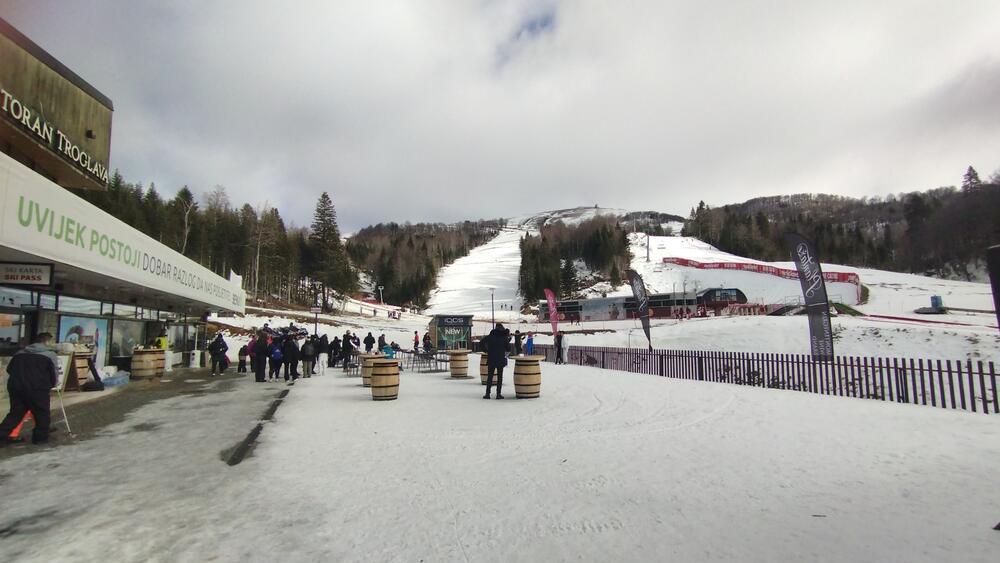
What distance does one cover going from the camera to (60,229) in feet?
28.8

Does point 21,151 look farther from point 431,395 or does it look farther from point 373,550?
point 373,550

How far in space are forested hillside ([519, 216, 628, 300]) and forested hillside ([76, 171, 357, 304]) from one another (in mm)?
37435

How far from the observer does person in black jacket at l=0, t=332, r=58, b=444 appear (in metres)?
6.48

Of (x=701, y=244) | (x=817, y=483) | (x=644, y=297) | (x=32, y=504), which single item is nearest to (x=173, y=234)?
(x=644, y=297)

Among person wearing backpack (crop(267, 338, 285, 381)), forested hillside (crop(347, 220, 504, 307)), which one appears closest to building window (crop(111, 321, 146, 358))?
person wearing backpack (crop(267, 338, 285, 381))

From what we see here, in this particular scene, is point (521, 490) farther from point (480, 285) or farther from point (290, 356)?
point (480, 285)

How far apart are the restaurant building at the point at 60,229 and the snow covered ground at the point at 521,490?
12.4 feet

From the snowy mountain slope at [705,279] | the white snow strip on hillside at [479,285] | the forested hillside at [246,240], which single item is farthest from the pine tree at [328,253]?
the snowy mountain slope at [705,279]

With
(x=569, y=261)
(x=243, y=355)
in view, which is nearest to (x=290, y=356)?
(x=243, y=355)

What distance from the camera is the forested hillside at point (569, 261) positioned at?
95.4 meters

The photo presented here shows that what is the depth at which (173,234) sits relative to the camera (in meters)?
56.6

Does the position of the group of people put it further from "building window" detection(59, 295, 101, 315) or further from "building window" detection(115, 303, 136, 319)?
"building window" detection(59, 295, 101, 315)

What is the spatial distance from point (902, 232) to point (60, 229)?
163 metres

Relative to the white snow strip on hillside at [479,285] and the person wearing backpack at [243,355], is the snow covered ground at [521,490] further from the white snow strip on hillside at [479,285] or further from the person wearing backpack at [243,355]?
the white snow strip on hillside at [479,285]
